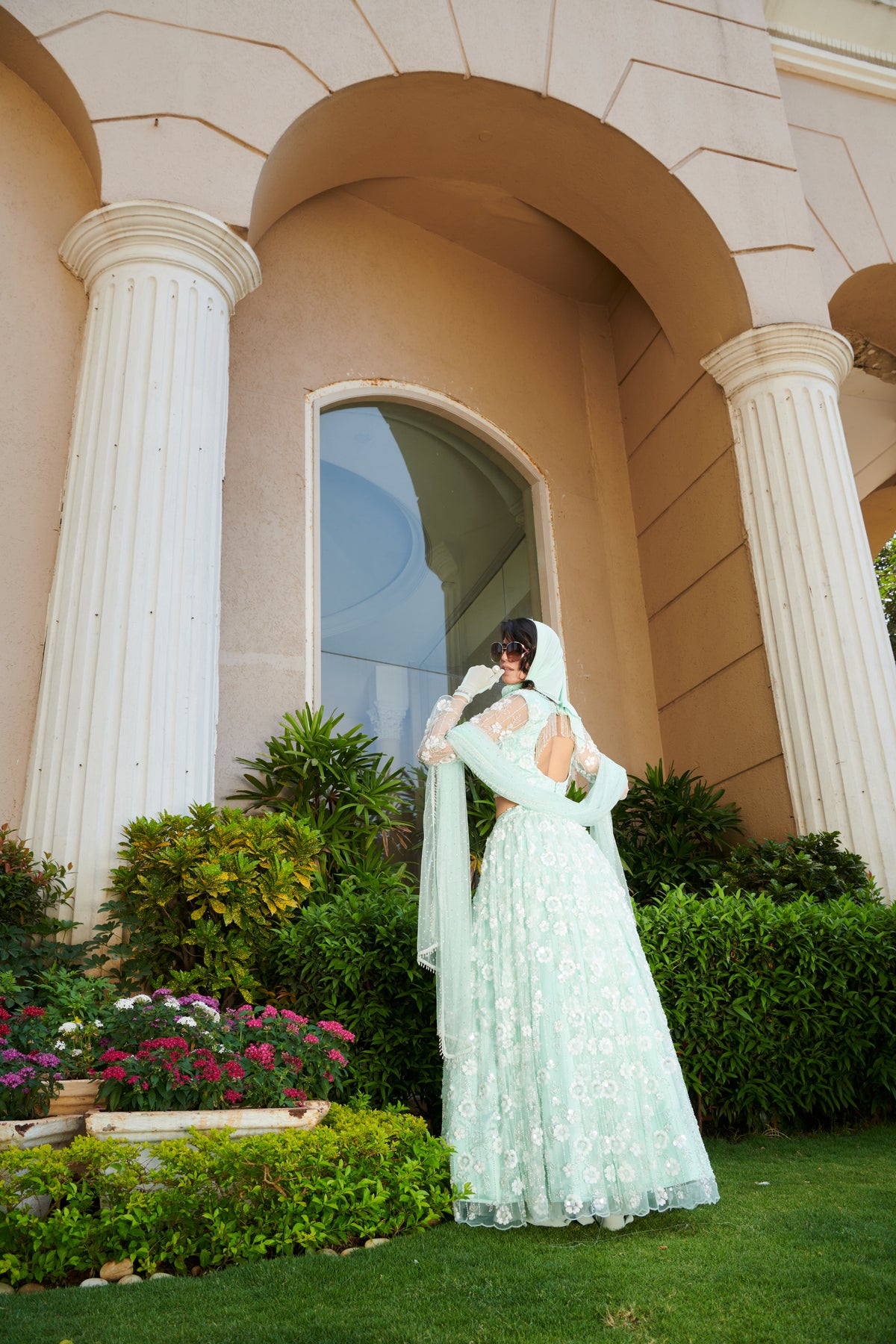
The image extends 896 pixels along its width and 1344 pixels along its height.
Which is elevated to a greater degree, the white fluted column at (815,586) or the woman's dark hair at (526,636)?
the white fluted column at (815,586)

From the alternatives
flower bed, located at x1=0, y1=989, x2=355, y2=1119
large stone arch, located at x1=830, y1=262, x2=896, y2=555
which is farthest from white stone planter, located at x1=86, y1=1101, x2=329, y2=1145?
large stone arch, located at x1=830, y1=262, x2=896, y2=555

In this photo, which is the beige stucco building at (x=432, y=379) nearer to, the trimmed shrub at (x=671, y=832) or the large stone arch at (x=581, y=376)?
the large stone arch at (x=581, y=376)

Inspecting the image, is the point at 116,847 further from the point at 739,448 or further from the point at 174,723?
the point at 739,448

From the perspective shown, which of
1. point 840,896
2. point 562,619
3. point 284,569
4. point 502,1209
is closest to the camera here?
point 502,1209

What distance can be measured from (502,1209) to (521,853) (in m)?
1.12

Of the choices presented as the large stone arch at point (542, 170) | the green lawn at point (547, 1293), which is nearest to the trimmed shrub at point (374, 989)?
the green lawn at point (547, 1293)

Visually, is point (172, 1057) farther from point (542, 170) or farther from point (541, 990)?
point (542, 170)

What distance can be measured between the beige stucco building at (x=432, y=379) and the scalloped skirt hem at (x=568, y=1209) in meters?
2.16

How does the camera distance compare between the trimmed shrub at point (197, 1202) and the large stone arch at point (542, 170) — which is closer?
the trimmed shrub at point (197, 1202)

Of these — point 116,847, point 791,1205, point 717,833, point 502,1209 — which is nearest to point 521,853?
point 502,1209

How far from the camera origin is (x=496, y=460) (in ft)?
27.3

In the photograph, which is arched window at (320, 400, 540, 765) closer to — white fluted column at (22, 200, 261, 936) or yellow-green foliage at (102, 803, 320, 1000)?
white fluted column at (22, 200, 261, 936)

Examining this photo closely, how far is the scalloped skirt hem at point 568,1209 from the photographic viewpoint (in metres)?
3.09

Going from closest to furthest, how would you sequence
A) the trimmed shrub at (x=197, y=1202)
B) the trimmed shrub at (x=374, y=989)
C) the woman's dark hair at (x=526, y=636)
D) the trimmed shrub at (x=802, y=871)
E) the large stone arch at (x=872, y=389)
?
the trimmed shrub at (x=197, y=1202) < the woman's dark hair at (x=526, y=636) < the trimmed shrub at (x=374, y=989) < the trimmed shrub at (x=802, y=871) < the large stone arch at (x=872, y=389)
